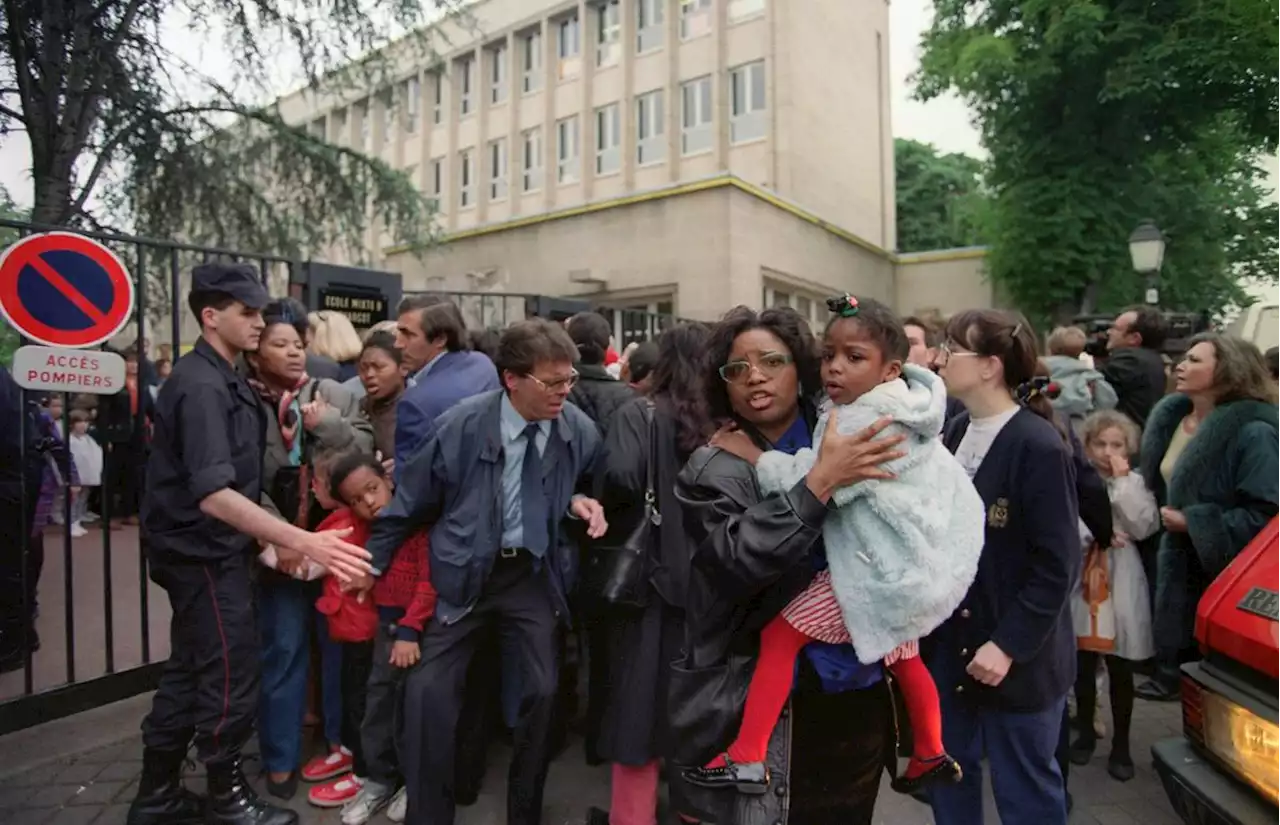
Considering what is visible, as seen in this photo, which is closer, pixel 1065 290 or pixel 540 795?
pixel 540 795

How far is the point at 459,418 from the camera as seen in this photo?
3.03 meters

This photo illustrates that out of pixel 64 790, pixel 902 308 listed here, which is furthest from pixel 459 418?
pixel 902 308

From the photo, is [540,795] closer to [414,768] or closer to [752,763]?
[414,768]

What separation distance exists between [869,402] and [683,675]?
0.83 meters

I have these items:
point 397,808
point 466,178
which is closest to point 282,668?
point 397,808

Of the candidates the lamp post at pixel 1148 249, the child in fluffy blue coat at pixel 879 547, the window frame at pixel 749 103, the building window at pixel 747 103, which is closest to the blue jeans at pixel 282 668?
the child in fluffy blue coat at pixel 879 547

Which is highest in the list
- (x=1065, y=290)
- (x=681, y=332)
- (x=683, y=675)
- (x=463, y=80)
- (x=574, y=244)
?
(x=463, y=80)

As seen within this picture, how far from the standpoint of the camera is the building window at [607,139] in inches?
981

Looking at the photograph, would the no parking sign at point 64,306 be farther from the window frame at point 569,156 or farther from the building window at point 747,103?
the window frame at point 569,156

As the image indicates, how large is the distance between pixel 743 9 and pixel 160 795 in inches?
913

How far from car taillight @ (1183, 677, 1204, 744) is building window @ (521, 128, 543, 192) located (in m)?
26.5

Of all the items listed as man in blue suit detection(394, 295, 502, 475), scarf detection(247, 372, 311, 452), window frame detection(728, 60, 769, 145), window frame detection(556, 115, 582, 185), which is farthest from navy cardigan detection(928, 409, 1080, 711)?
window frame detection(556, 115, 582, 185)

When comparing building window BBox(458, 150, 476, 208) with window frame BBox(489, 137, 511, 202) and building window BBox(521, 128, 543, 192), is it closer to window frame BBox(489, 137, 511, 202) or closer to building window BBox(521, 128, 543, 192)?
window frame BBox(489, 137, 511, 202)

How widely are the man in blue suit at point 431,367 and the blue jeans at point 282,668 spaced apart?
0.89 m
